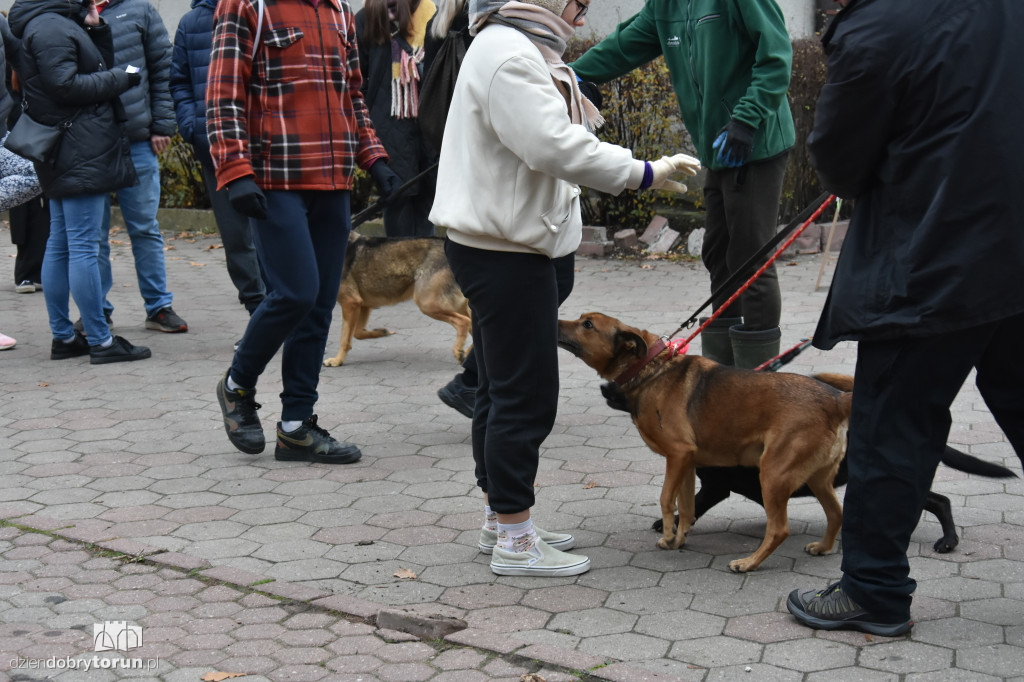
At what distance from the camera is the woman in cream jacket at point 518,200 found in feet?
11.0

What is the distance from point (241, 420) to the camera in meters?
5.09

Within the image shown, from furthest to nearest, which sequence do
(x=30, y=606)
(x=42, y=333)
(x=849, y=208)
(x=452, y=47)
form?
(x=849, y=208) < (x=42, y=333) < (x=452, y=47) < (x=30, y=606)

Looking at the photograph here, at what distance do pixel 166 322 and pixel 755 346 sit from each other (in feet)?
14.6

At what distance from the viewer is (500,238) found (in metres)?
3.52

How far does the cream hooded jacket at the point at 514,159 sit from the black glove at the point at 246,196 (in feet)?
3.73

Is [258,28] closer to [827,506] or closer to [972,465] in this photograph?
[827,506]

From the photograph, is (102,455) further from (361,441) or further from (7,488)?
(361,441)

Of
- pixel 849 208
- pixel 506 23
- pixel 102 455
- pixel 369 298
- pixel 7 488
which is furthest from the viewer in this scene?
pixel 849 208

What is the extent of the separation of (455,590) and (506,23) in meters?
1.88

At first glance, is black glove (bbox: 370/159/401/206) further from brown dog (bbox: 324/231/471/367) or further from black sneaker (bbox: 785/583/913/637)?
black sneaker (bbox: 785/583/913/637)

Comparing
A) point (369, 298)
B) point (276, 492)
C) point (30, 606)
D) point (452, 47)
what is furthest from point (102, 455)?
point (452, 47)

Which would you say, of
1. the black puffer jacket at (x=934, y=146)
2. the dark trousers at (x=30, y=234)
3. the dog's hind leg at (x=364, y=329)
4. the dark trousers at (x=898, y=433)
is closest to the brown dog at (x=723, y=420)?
the dark trousers at (x=898, y=433)

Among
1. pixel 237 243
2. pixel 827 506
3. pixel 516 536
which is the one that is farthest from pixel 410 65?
pixel 827 506

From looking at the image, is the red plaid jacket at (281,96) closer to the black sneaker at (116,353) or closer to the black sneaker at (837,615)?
the black sneaker at (837,615)
